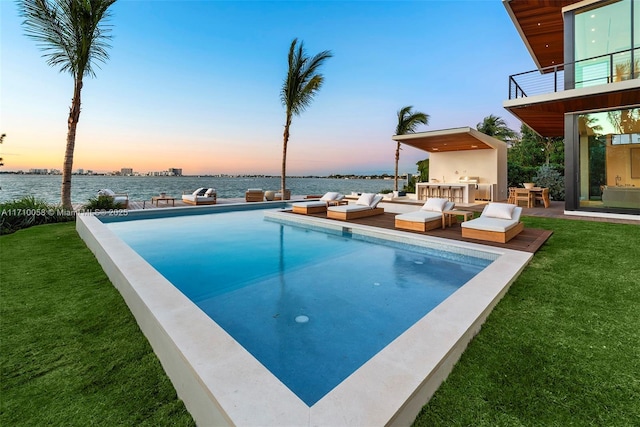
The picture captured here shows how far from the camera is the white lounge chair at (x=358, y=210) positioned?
28.0 feet

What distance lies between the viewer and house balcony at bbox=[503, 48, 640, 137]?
313 inches

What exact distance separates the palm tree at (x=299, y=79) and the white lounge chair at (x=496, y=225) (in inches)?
410

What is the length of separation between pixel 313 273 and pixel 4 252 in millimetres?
6014

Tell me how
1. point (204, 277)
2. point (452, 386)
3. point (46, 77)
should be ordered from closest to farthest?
1. point (452, 386)
2. point (204, 277)
3. point (46, 77)

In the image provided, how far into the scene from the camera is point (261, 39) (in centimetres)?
1511

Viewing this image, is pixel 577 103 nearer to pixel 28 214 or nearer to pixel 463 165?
pixel 463 165

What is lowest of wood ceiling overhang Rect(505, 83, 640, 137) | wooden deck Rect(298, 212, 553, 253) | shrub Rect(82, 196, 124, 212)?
wooden deck Rect(298, 212, 553, 253)

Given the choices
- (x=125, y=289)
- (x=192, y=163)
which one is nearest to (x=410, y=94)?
(x=125, y=289)

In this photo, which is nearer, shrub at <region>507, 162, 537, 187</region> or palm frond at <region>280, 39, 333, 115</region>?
palm frond at <region>280, 39, 333, 115</region>

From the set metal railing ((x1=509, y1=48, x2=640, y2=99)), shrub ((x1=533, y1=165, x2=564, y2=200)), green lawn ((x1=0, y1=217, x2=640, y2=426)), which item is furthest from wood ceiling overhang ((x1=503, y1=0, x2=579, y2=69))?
green lawn ((x1=0, y1=217, x2=640, y2=426))

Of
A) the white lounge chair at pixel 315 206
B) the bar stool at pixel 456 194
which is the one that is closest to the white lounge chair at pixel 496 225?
the white lounge chair at pixel 315 206

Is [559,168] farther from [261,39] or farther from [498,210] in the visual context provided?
[261,39]

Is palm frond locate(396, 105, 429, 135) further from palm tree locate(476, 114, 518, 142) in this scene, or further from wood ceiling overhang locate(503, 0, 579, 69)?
palm tree locate(476, 114, 518, 142)

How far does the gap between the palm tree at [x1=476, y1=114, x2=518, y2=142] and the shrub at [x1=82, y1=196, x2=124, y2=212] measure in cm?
2845
